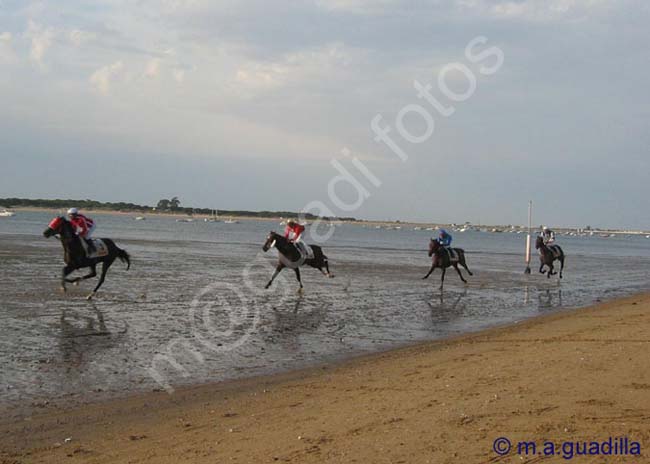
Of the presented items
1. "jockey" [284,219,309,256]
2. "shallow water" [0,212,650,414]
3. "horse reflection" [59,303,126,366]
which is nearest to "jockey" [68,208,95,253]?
"shallow water" [0,212,650,414]

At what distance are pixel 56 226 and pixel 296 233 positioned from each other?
26.9 feet

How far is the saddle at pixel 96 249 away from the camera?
1836cm

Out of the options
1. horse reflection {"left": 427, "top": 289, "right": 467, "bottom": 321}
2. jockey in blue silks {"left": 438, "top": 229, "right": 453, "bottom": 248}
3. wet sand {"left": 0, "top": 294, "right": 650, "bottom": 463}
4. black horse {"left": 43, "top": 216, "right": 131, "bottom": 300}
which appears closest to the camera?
wet sand {"left": 0, "top": 294, "right": 650, "bottom": 463}

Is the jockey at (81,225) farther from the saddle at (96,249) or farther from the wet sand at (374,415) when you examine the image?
the wet sand at (374,415)

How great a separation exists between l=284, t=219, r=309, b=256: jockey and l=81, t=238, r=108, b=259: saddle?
20.4 feet

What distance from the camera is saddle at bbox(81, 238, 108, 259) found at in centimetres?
1836

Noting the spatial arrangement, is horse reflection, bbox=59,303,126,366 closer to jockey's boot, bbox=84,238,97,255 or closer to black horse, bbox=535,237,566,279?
jockey's boot, bbox=84,238,97,255

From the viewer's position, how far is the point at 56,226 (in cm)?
1727

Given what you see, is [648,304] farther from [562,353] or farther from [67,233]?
[67,233]

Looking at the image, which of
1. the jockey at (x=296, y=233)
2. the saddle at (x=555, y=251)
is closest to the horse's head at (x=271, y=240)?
the jockey at (x=296, y=233)

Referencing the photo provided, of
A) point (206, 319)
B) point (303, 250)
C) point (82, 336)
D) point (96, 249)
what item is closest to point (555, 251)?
point (303, 250)

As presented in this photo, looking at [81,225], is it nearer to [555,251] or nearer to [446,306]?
[446,306]

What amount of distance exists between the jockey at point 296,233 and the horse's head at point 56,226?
7.73 m

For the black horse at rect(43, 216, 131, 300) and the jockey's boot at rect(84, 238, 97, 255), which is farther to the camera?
the jockey's boot at rect(84, 238, 97, 255)
